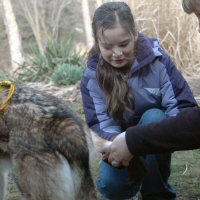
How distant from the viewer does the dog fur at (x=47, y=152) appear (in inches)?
120

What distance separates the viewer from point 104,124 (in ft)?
12.1

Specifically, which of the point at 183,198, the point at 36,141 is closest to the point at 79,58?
the point at 183,198

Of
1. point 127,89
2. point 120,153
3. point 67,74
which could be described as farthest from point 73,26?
point 120,153

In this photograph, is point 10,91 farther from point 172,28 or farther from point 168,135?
point 172,28

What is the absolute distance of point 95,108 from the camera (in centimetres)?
378

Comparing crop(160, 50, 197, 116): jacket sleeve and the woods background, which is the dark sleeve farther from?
the woods background

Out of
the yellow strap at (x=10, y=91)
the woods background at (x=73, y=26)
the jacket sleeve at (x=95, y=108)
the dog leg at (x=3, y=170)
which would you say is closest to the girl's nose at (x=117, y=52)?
the jacket sleeve at (x=95, y=108)

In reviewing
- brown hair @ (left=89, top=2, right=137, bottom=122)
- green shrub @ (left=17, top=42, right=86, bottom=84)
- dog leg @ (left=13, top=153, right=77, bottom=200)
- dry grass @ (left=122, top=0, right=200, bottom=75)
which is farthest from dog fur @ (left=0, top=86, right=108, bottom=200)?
green shrub @ (left=17, top=42, right=86, bottom=84)

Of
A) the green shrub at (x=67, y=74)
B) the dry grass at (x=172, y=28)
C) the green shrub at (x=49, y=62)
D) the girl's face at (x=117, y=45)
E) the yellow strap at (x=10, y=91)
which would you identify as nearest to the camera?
the yellow strap at (x=10, y=91)

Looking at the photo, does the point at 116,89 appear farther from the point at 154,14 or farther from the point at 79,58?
the point at 79,58

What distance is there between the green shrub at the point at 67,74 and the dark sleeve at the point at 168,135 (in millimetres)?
6486

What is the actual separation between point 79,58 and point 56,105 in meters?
6.65

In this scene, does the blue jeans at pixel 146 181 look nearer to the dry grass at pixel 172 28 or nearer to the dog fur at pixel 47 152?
Answer: the dog fur at pixel 47 152

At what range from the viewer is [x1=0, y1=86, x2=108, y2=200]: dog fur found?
3.04 metres
